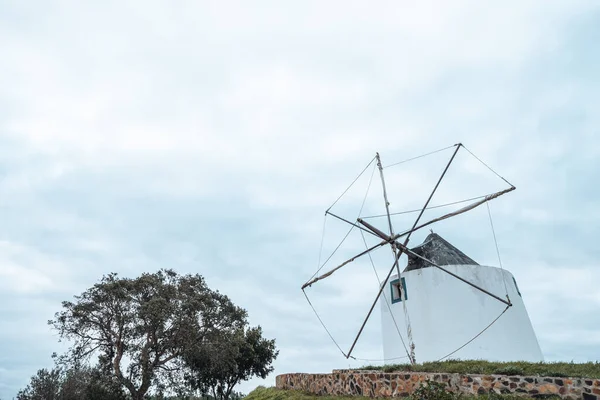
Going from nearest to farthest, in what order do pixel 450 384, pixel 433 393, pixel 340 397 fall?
pixel 433 393, pixel 450 384, pixel 340 397

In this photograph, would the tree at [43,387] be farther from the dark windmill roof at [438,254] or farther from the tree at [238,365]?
the dark windmill roof at [438,254]

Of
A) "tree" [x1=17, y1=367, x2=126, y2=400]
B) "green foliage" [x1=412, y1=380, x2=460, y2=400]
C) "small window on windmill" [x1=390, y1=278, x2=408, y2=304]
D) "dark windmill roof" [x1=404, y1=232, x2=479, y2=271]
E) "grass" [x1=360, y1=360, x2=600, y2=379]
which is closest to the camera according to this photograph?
"green foliage" [x1=412, y1=380, x2=460, y2=400]

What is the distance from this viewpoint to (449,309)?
829 inches

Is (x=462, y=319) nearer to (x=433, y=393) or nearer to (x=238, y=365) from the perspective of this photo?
(x=433, y=393)

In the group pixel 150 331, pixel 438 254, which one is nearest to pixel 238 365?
pixel 150 331

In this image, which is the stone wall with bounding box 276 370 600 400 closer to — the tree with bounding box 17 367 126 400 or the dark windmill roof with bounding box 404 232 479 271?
the dark windmill roof with bounding box 404 232 479 271

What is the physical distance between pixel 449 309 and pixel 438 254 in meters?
3.20

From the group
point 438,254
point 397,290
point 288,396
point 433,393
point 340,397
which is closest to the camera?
point 433,393

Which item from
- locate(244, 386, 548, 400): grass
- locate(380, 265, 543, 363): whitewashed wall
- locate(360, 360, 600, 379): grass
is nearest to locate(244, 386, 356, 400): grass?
locate(244, 386, 548, 400): grass

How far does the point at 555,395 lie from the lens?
12.4m

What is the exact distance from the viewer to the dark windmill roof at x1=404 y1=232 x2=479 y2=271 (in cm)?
2281

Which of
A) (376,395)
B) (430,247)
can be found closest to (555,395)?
(376,395)

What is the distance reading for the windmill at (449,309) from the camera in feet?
67.0

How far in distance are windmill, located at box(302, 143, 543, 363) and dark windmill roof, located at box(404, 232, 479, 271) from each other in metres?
0.06
